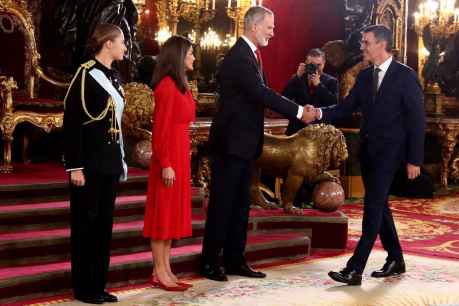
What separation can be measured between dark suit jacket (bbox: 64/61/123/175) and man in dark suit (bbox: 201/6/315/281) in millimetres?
890

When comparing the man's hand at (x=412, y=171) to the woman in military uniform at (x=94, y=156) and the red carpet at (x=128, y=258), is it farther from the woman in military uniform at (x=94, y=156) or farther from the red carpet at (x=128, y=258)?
the woman in military uniform at (x=94, y=156)

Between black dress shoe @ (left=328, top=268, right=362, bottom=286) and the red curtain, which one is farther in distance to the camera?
the red curtain

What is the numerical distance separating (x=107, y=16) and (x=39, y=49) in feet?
3.11

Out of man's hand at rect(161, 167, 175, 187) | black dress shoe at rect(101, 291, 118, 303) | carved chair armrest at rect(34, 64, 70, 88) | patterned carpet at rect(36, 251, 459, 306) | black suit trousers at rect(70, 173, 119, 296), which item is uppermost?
carved chair armrest at rect(34, 64, 70, 88)

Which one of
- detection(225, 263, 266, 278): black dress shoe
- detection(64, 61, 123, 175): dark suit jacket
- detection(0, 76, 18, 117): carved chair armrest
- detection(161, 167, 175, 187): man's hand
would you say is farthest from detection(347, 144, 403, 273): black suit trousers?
detection(0, 76, 18, 117): carved chair armrest

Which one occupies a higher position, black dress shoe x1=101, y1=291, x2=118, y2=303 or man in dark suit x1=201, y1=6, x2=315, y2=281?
man in dark suit x1=201, y1=6, x2=315, y2=281

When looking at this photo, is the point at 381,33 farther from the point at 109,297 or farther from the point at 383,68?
the point at 109,297

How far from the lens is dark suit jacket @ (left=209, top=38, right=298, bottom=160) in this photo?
4.84 metres

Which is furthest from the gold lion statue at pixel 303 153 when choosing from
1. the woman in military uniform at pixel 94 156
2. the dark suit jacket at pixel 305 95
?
the woman in military uniform at pixel 94 156

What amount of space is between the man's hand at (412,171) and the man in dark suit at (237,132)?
2.48 ft

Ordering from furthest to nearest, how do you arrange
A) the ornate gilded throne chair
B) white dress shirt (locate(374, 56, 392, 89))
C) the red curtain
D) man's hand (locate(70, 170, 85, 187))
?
1. the red curtain
2. the ornate gilded throne chair
3. white dress shirt (locate(374, 56, 392, 89))
4. man's hand (locate(70, 170, 85, 187))

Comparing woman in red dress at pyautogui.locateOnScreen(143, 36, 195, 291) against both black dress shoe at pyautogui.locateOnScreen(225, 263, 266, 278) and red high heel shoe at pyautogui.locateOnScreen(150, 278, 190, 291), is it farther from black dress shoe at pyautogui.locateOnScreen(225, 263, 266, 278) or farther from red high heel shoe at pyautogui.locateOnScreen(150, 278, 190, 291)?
black dress shoe at pyautogui.locateOnScreen(225, 263, 266, 278)

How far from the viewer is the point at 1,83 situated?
639cm

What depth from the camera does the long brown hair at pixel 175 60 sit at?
451 cm
